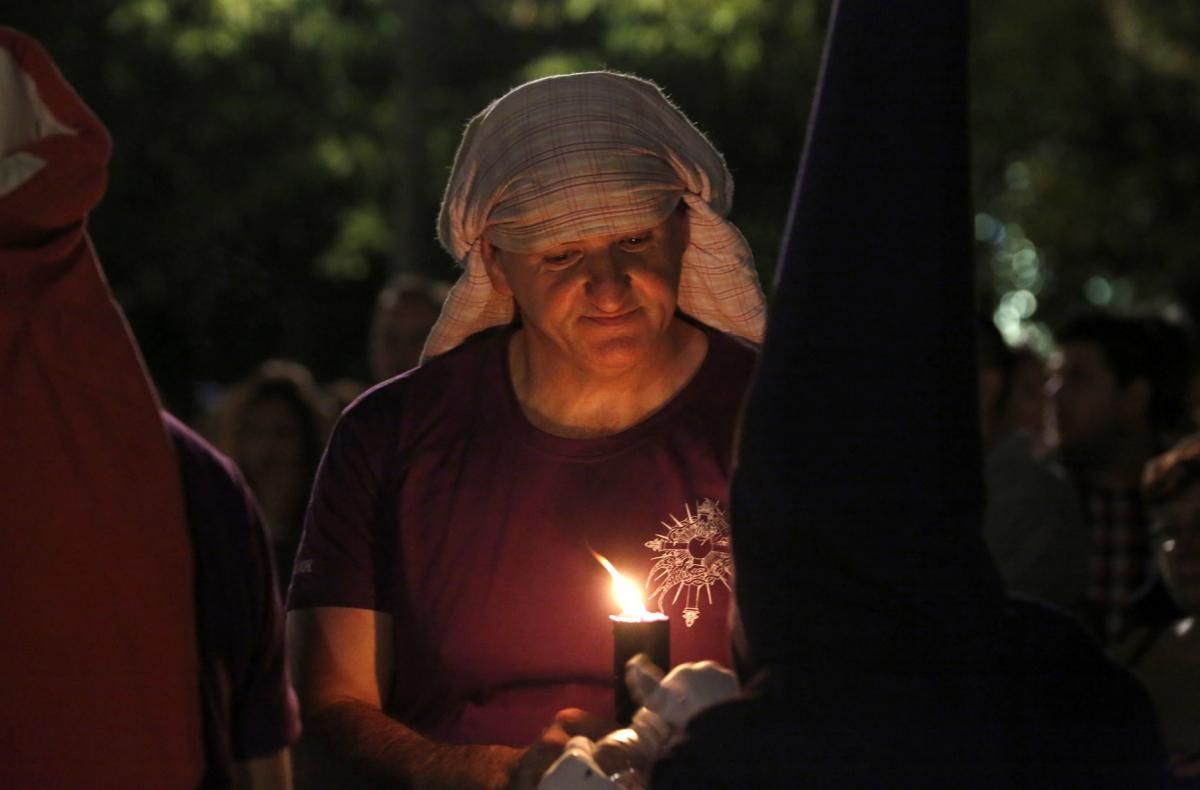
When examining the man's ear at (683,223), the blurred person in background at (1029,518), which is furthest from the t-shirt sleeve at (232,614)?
the blurred person in background at (1029,518)

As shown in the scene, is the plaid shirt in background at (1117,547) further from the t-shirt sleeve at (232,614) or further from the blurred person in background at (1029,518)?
the t-shirt sleeve at (232,614)

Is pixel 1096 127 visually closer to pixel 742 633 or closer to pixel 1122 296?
pixel 1122 296

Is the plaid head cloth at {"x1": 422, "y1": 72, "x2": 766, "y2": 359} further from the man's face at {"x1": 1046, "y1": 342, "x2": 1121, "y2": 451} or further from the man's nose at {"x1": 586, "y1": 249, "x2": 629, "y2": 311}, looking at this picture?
the man's face at {"x1": 1046, "y1": 342, "x2": 1121, "y2": 451}

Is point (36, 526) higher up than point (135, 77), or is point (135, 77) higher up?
point (135, 77)

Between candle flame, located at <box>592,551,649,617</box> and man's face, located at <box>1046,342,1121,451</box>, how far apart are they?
427 cm

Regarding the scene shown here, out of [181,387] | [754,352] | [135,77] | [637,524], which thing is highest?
[135,77]

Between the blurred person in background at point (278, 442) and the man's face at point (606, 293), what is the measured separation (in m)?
3.71

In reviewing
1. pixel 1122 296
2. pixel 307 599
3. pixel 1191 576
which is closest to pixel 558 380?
pixel 307 599

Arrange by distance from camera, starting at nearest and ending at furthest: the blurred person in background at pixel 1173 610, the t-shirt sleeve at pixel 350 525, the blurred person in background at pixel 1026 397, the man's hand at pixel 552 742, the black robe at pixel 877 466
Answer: the black robe at pixel 877 466 < the man's hand at pixel 552 742 < the t-shirt sleeve at pixel 350 525 < the blurred person in background at pixel 1173 610 < the blurred person in background at pixel 1026 397

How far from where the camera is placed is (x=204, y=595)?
9.17ft

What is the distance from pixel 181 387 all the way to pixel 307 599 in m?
17.5

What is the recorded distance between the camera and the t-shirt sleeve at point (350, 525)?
312cm

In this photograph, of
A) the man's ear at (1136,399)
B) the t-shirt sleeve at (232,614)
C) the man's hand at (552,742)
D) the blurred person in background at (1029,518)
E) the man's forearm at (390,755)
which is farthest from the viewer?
the man's ear at (1136,399)

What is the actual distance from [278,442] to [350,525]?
3.99 m
